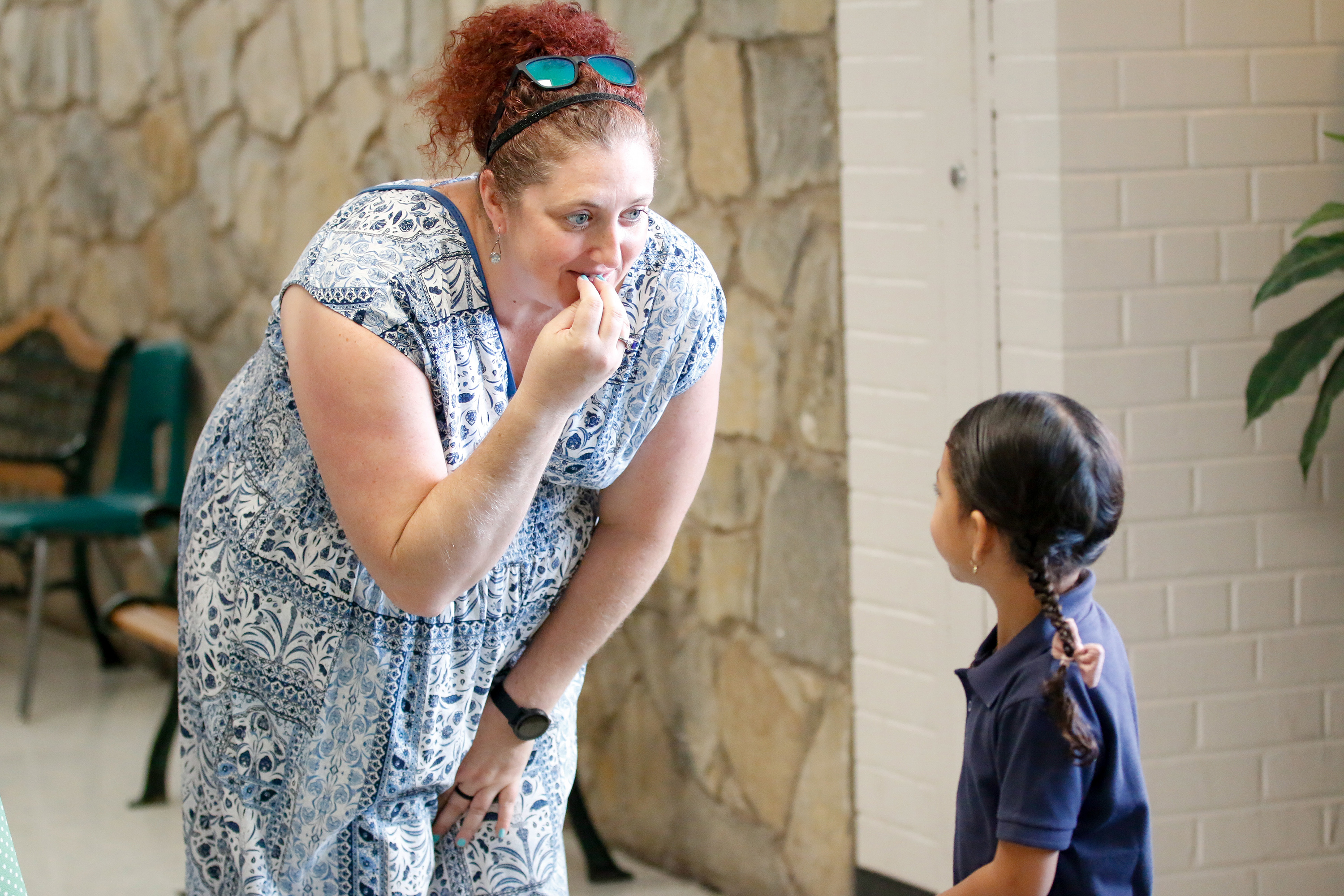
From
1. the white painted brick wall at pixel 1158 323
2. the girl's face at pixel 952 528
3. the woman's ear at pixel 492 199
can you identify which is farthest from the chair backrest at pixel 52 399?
the girl's face at pixel 952 528

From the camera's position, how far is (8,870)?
4.09 feet

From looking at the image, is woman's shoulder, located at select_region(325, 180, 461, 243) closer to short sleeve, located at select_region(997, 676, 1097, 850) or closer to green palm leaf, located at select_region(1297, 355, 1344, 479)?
short sleeve, located at select_region(997, 676, 1097, 850)

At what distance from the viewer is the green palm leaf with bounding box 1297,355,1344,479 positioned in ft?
6.57

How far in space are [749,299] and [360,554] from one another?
53.7 inches

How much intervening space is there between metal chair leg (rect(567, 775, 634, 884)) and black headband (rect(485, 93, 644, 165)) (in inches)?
71.2

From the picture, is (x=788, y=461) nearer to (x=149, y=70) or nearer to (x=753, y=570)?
(x=753, y=570)

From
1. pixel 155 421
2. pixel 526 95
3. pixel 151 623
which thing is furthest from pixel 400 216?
pixel 155 421

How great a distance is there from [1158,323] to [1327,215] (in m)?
0.29

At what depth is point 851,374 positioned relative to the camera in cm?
244

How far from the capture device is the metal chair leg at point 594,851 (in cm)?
286

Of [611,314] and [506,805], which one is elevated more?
[611,314]

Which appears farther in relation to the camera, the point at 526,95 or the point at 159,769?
the point at 159,769

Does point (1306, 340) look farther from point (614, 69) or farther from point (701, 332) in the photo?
point (614, 69)

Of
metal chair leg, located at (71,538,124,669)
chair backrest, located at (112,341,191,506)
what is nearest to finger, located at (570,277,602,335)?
chair backrest, located at (112,341,191,506)
